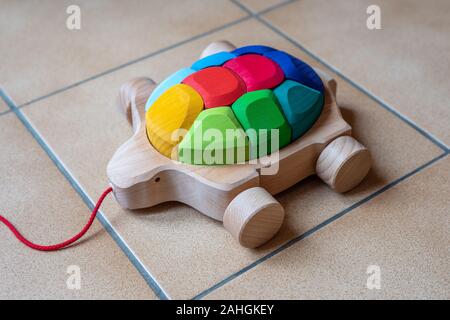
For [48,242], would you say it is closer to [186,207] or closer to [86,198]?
[86,198]

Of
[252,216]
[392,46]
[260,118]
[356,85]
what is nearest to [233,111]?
[260,118]

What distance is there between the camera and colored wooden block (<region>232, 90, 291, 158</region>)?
851 millimetres

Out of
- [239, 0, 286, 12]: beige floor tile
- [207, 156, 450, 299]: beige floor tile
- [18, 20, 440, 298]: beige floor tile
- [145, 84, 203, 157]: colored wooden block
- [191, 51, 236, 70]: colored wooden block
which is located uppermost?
[191, 51, 236, 70]: colored wooden block

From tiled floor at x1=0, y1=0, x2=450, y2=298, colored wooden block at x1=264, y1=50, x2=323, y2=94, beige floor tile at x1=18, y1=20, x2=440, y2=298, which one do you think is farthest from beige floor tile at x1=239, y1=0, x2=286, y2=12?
colored wooden block at x1=264, y1=50, x2=323, y2=94

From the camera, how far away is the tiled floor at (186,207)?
2.72ft

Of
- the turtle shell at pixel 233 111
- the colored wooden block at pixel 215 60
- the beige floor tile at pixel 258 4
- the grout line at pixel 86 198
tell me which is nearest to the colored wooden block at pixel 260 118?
the turtle shell at pixel 233 111

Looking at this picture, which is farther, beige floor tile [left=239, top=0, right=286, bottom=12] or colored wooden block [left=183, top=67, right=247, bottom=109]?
beige floor tile [left=239, top=0, right=286, bottom=12]

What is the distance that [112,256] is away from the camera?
2.83 feet

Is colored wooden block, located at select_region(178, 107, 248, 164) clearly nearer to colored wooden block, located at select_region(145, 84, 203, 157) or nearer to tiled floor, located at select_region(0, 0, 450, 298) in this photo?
colored wooden block, located at select_region(145, 84, 203, 157)

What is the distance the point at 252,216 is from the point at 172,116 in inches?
7.9
